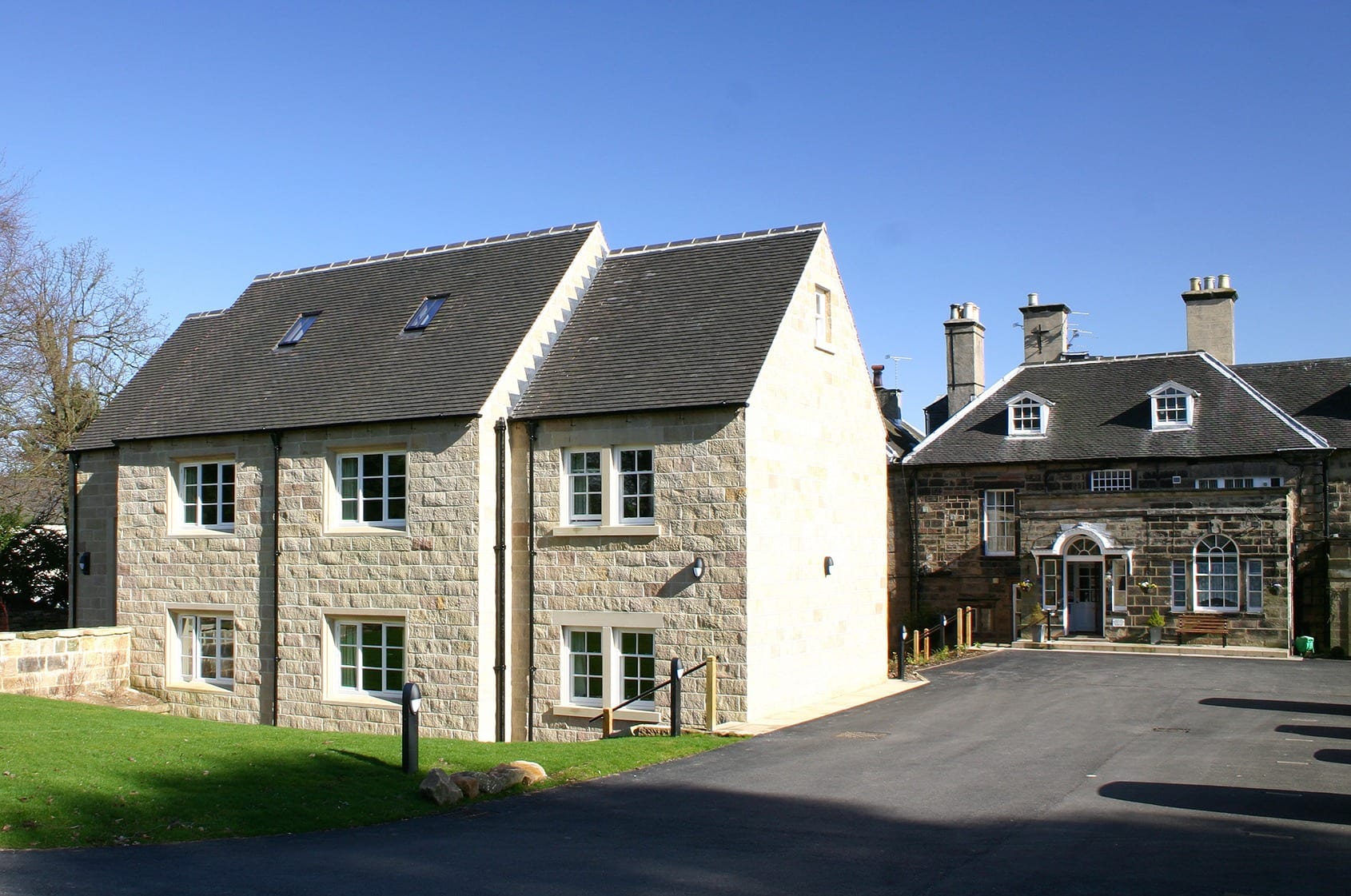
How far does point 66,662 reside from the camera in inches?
885

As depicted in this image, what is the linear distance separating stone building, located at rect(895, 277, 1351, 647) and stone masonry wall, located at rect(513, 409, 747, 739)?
17737 mm

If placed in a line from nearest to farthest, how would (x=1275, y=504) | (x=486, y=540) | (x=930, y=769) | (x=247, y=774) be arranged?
(x=247, y=774) → (x=930, y=769) → (x=486, y=540) → (x=1275, y=504)

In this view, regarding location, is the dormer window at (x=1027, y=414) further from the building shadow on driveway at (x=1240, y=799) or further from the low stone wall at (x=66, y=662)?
the low stone wall at (x=66, y=662)

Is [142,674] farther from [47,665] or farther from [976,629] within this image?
[976,629]

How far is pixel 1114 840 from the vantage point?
34.6 feet

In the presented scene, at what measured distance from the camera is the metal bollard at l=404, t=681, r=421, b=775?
1340 cm

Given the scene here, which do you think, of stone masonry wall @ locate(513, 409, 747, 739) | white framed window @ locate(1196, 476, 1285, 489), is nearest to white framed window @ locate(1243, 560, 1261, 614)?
white framed window @ locate(1196, 476, 1285, 489)

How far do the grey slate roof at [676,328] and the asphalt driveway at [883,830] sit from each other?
18.8ft

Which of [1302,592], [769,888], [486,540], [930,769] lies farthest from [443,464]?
[1302,592]

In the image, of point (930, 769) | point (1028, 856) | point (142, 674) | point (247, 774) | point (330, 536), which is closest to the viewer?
point (1028, 856)

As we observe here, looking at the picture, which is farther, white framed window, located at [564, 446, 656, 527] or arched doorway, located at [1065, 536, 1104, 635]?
arched doorway, located at [1065, 536, 1104, 635]

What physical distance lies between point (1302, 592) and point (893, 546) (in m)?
11.2

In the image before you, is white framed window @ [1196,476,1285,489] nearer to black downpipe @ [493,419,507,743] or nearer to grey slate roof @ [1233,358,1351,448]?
grey slate roof @ [1233,358,1351,448]

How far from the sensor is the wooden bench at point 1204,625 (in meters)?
31.6
